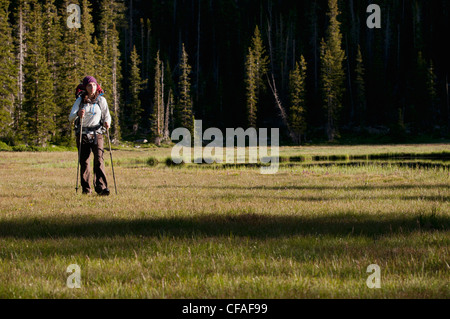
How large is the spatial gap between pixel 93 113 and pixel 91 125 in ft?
1.26

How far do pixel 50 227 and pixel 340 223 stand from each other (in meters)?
5.32

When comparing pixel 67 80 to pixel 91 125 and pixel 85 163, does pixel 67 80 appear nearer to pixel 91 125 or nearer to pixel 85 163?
pixel 91 125

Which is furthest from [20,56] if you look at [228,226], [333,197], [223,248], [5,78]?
[223,248]

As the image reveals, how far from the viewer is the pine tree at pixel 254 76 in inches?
2570

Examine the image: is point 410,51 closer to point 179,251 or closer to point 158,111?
point 158,111

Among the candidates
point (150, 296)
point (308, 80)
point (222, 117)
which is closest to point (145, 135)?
point (222, 117)

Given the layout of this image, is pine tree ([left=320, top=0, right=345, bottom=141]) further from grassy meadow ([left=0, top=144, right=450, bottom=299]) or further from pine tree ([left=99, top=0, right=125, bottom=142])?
grassy meadow ([left=0, top=144, right=450, bottom=299])

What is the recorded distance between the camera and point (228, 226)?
22.5 feet

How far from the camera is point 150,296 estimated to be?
3568 millimetres

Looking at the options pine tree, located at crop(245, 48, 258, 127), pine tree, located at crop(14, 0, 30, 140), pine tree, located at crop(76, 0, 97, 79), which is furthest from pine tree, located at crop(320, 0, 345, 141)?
pine tree, located at crop(14, 0, 30, 140)

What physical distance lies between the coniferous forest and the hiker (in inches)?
1478

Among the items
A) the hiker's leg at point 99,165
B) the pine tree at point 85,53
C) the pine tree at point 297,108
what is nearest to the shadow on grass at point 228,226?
the hiker's leg at point 99,165

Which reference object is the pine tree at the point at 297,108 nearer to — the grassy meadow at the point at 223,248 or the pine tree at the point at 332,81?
the pine tree at the point at 332,81
